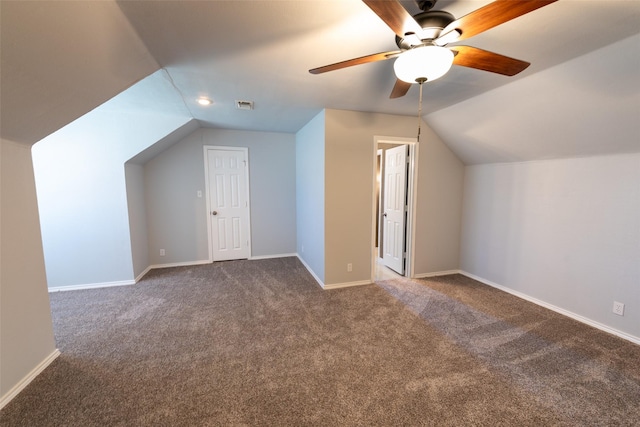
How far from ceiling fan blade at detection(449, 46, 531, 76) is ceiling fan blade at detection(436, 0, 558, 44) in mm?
129

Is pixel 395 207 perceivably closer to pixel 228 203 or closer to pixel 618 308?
pixel 618 308

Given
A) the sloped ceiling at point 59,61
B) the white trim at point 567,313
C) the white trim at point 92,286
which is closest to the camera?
the sloped ceiling at point 59,61

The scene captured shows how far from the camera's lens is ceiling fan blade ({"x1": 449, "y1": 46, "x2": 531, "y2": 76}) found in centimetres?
138

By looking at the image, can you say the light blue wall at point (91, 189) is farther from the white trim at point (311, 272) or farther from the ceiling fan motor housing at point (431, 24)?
the ceiling fan motor housing at point (431, 24)

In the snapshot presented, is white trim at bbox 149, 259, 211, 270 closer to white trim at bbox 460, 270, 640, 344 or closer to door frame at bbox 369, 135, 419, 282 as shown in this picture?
door frame at bbox 369, 135, 419, 282

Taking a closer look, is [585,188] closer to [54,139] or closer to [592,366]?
[592,366]

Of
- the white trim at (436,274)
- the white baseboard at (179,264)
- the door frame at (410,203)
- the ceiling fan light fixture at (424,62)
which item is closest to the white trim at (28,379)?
the white baseboard at (179,264)

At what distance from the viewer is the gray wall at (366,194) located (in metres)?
3.26

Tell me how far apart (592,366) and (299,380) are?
2.27 meters

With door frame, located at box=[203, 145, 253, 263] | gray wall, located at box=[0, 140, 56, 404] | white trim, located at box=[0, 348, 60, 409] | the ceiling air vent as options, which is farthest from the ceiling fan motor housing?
door frame, located at box=[203, 145, 253, 263]

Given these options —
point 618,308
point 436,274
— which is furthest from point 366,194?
point 618,308

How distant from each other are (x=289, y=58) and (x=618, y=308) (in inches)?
147

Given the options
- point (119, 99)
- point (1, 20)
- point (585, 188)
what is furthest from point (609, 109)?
Answer: point (119, 99)

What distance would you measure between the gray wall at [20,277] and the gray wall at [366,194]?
2661 mm
